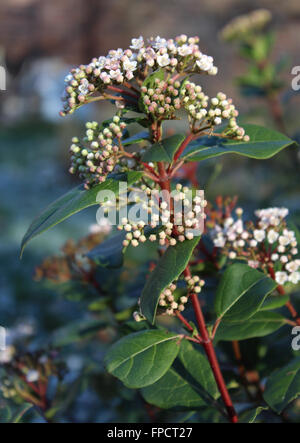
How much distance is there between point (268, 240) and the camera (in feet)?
5.34

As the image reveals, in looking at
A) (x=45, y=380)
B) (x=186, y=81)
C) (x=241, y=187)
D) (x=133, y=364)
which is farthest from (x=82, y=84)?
(x=241, y=187)

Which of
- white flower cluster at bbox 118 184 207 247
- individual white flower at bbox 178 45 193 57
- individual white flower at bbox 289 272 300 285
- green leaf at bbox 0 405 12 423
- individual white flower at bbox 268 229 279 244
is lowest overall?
green leaf at bbox 0 405 12 423

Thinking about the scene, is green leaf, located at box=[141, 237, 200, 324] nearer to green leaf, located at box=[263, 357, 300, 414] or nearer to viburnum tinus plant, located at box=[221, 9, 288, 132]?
green leaf, located at box=[263, 357, 300, 414]

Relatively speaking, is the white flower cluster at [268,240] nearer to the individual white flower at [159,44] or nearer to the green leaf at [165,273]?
the green leaf at [165,273]

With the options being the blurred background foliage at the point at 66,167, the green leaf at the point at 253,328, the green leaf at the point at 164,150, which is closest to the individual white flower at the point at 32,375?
the blurred background foliage at the point at 66,167

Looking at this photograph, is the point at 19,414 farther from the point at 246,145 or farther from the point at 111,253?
the point at 246,145

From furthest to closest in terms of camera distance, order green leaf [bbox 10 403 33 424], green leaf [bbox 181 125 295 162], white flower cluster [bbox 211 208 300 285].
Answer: green leaf [bbox 10 403 33 424] < white flower cluster [bbox 211 208 300 285] < green leaf [bbox 181 125 295 162]

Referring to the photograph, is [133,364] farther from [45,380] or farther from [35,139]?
[35,139]

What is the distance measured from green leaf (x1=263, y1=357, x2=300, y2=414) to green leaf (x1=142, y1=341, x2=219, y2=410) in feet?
0.68

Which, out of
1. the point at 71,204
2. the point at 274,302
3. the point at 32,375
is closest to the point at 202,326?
the point at 274,302

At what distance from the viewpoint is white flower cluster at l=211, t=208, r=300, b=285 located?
1590 millimetres

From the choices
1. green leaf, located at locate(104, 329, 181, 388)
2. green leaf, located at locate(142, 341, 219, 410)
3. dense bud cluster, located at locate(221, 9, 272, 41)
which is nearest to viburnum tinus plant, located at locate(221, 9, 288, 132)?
dense bud cluster, located at locate(221, 9, 272, 41)

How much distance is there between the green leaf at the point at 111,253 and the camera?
1550mm

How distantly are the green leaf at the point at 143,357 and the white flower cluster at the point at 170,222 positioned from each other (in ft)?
0.98
